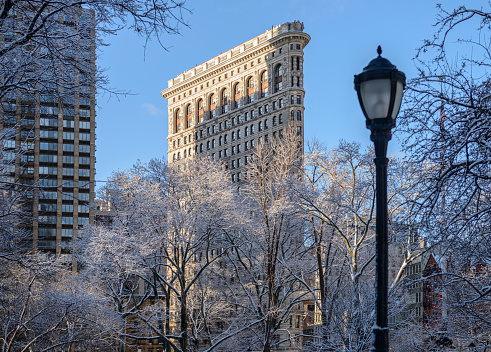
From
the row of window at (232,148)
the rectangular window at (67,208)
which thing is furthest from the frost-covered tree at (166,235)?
the rectangular window at (67,208)

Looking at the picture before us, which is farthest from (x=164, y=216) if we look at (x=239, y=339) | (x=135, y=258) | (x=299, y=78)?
(x=299, y=78)

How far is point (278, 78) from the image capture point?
119188 mm

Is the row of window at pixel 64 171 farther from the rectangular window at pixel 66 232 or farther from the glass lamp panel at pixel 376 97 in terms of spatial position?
the glass lamp panel at pixel 376 97

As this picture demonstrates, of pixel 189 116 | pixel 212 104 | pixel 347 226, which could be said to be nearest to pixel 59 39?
pixel 347 226

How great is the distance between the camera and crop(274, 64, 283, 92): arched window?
11838 cm

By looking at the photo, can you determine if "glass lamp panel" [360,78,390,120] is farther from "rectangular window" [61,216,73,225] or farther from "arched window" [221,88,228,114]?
"arched window" [221,88,228,114]

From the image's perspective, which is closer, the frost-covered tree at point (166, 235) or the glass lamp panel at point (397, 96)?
the glass lamp panel at point (397, 96)

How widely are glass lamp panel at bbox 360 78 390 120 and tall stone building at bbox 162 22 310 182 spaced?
100 meters

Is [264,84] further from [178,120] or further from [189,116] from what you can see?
[178,120]

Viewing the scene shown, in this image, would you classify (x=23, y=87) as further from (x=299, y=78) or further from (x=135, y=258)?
(x=299, y=78)

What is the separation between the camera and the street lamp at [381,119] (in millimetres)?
7293

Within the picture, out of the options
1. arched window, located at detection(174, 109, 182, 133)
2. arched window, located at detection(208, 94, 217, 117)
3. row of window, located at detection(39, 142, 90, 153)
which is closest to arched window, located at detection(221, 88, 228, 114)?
arched window, located at detection(208, 94, 217, 117)

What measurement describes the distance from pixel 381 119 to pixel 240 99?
122 metres

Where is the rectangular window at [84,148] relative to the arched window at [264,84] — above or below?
below
